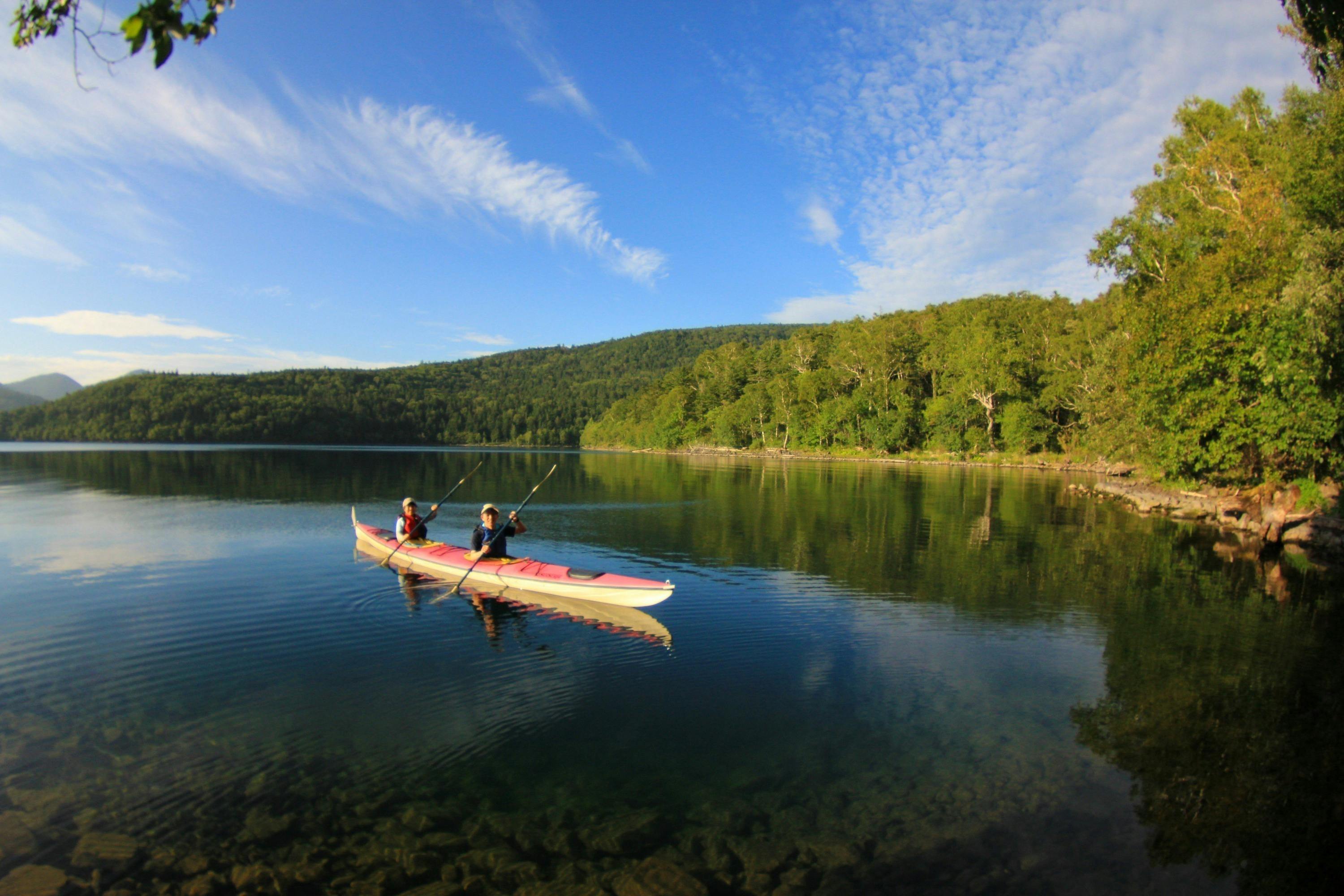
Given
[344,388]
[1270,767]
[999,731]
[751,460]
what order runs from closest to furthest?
[1270,767] < [999,731] < [751,460] < [344,388]

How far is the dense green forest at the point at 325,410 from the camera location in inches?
4833

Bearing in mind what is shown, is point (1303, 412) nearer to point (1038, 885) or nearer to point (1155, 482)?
point (1155, 482)

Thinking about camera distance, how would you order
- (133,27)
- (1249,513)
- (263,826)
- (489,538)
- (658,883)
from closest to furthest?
(133,27) → (658,883) → (263,826) → (489,538) → (1249,513)

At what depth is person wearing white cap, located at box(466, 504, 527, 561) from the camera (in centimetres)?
1558

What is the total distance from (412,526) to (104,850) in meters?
12.3

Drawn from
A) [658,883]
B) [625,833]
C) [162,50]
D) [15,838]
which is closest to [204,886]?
[15,838]

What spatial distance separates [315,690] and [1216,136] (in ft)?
127

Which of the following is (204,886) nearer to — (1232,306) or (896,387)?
(1232,306)

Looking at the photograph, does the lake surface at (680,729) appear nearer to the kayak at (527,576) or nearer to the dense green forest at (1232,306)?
the kayak at (527,576)

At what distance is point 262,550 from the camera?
19156 millimetres

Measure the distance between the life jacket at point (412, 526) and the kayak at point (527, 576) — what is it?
0.64 ft

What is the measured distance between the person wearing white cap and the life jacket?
2.69m

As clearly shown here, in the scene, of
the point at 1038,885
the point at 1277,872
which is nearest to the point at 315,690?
the point at 1038,885

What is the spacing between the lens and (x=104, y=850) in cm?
594
